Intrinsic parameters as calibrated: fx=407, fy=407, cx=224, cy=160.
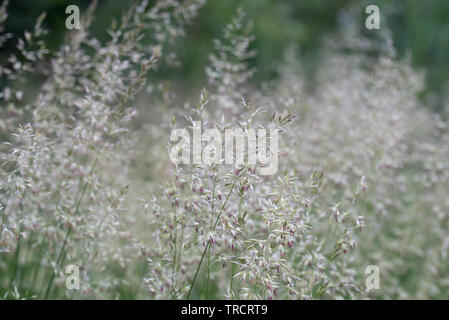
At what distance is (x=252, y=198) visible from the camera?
2.40 m

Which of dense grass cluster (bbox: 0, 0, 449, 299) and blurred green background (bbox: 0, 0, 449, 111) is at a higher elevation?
blurred green background (bbox: 0, 0, 449, 111)

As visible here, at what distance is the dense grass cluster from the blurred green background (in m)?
4.99

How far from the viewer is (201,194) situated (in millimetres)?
2051

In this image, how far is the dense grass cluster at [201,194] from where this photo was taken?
79.6 inches

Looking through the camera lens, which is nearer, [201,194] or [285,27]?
[201,194]

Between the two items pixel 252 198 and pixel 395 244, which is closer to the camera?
pixel 252 198

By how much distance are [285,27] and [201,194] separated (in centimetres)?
879

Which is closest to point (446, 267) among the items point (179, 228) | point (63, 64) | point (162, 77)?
point (179, 228)

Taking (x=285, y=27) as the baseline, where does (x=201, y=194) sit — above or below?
below

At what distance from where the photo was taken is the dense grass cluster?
2.02 meters

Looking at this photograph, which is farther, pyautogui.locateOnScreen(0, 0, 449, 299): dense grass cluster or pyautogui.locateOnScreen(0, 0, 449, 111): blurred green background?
pyautogui.locateOnScreen(0, 0, 449, 111): blurred green background

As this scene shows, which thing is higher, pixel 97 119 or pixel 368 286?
pixel 97 119
